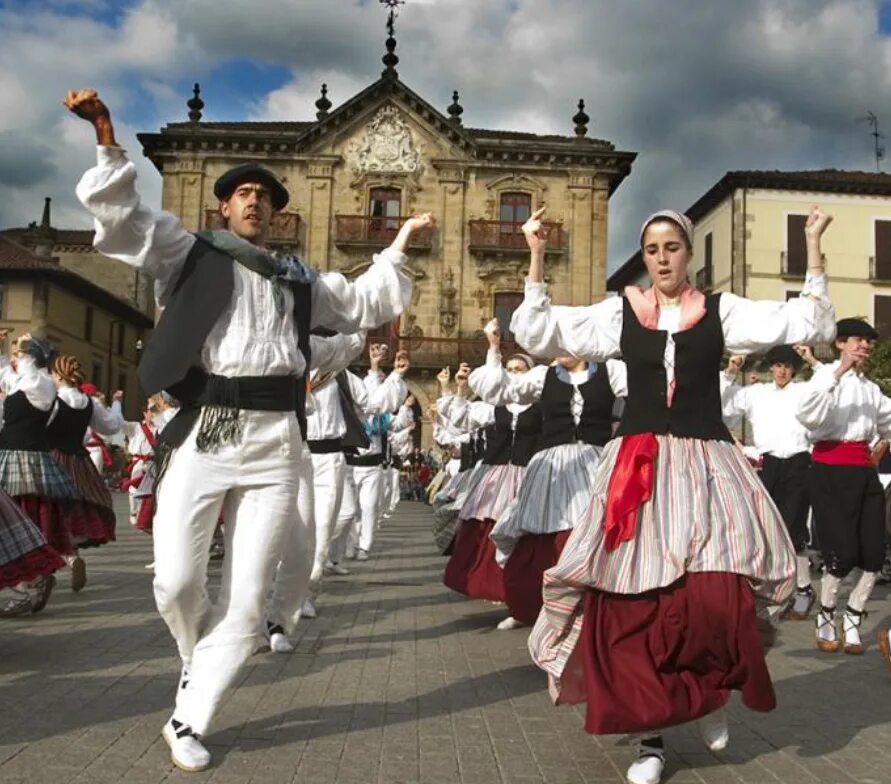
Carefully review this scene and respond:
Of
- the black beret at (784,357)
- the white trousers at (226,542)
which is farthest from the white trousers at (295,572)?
the black beret at (784,357)

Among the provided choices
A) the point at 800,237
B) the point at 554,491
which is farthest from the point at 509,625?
the point at 800,237

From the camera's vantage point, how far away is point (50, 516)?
8.19m

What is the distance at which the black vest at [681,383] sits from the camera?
4293 millimetres

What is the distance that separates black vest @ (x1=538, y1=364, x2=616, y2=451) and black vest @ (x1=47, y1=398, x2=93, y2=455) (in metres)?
3.97

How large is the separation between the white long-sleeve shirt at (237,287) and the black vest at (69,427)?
4605 millimetres

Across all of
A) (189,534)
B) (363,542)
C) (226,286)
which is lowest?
(363,542)

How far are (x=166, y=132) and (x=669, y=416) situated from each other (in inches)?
1387

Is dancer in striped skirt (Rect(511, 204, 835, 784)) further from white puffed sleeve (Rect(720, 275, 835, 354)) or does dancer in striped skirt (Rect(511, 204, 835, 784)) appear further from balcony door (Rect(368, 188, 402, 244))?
balcony door (Rect(368, 188, 402, 244))

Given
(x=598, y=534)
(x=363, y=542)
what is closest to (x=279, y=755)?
(x=598, y=534)

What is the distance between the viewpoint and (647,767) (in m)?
3.87

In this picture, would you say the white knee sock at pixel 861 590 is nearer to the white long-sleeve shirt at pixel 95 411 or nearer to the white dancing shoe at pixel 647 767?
the white dancing shoe at pixel 647 767

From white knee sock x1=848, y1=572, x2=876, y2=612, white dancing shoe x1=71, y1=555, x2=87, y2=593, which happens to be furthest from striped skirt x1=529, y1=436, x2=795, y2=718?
white dancing shoe x1=71, y1=555, x2=87, y2=593

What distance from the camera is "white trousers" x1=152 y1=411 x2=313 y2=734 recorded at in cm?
401

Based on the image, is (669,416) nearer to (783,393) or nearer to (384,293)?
(384,293)
